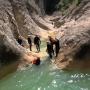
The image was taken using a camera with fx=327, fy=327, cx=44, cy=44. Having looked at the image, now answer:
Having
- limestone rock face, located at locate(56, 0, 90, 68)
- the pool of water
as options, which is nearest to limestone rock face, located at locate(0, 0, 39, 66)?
the pool of water

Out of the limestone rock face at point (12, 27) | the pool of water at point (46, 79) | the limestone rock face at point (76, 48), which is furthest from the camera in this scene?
the limestone rock face at point (12, 27)

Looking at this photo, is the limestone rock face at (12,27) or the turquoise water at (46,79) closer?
the turquoise water at (46,79)

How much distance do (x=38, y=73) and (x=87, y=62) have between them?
3.84m

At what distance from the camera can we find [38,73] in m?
25.1

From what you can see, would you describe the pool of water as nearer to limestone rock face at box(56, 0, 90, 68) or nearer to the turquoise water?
the turquoise water

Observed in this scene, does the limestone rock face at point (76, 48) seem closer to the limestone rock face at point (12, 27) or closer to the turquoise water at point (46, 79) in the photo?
the turquoise water at point (46, 79)

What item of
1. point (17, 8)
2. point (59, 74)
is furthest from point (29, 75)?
point (17, 8)

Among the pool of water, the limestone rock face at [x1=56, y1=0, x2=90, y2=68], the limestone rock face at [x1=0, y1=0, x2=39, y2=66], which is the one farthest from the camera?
the limestone rock face at [x1=0, y1=0, x2=39, y2=66]

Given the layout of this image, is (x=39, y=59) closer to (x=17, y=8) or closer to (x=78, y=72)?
(x=78, y=72)

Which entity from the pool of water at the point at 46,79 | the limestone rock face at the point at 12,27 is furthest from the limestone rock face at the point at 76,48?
the limestone rock face at the point at 12,27

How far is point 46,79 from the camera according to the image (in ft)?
77.0

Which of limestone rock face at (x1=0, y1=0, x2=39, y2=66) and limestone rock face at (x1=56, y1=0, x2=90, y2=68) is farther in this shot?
limestone rock face at (x1=0, y1=0, x2=39, y2=66)

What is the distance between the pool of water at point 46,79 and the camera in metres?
21.8

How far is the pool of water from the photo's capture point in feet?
71.4
